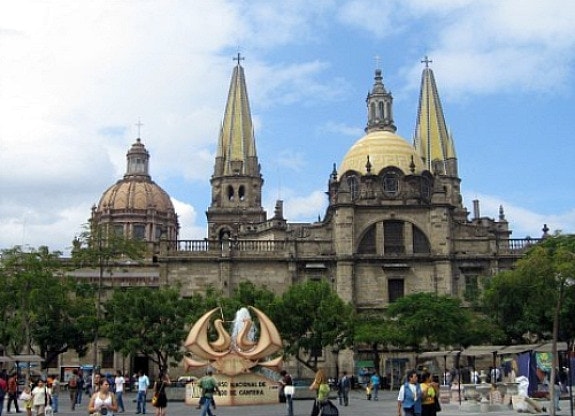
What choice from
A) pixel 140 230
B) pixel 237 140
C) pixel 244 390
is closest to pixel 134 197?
pixel 140 230

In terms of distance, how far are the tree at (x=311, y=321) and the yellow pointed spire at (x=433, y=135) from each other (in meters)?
27.4

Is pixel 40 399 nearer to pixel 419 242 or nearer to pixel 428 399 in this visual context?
pixel 428 399

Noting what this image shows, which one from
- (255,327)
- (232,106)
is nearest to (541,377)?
(255,327)

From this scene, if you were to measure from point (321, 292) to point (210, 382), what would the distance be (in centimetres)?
2466

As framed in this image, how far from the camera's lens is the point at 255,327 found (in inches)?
1658

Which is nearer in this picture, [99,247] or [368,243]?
[99,247]

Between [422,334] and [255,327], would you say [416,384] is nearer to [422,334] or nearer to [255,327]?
[255,327]

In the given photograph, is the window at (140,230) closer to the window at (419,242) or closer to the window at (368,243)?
the window at (368,243)

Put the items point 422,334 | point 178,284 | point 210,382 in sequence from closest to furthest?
1. point 210,382
2. point 422,334
3. point 178,284

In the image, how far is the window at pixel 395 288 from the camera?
54.1 metres

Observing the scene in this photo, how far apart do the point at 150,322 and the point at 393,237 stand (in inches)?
737

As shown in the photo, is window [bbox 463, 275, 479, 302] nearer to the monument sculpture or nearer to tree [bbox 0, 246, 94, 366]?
the monument sculpture

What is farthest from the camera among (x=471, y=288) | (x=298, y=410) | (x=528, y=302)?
(x=471, y=288)

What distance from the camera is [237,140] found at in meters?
72.4
